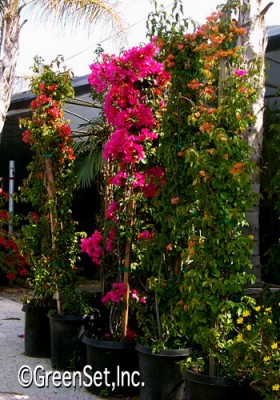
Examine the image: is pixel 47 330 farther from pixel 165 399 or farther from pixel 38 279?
pixel 165 399

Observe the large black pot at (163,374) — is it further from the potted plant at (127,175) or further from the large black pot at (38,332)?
the large black pot at (38,332)

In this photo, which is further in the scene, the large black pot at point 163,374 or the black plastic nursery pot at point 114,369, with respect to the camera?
the black plastic nursery pot at point 114,369

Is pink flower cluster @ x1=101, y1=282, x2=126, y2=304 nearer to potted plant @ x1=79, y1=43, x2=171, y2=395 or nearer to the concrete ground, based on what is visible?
potted plant @ x1=79, y1=43, x2=171, y2=395

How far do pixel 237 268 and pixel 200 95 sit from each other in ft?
3.66

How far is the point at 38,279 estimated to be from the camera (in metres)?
4.75

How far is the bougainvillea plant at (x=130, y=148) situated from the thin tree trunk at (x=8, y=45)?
3.63 m

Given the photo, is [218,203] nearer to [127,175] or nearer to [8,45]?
[127,175]

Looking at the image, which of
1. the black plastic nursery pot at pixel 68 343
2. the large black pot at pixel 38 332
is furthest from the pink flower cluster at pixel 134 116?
the large black pot at pixel 38 332

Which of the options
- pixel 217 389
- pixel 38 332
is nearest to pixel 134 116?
pixel 217 389

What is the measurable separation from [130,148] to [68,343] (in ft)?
5.36

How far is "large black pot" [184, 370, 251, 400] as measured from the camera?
298 cm

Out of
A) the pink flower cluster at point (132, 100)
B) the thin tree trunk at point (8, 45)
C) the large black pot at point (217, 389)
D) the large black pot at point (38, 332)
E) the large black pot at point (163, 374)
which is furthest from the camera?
the thin tree trunk at point (8, 45)

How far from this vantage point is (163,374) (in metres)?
3.47

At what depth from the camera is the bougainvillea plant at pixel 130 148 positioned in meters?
3.80
